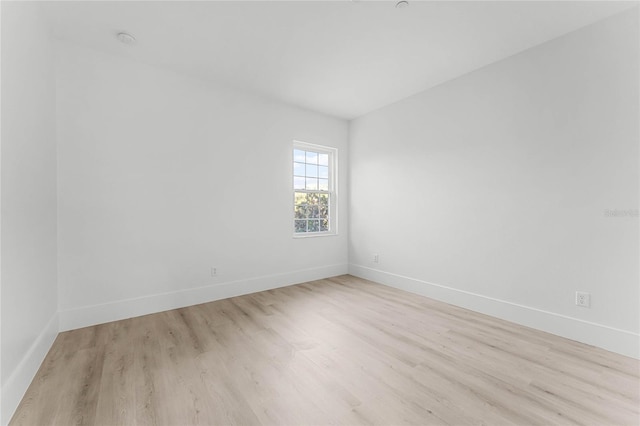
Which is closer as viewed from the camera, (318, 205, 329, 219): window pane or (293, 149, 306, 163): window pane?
(293, 149, 306, 163): window pane

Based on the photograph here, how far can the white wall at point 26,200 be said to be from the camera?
1.48m

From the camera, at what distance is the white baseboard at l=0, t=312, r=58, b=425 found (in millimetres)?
1409

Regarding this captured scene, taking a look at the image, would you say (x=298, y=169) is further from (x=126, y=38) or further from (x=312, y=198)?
(x=126, y=38)

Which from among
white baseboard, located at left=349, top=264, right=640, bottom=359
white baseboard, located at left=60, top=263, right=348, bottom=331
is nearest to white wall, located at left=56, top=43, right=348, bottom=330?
white baseboard, located at left=60, top=263, right=348, bottom=331

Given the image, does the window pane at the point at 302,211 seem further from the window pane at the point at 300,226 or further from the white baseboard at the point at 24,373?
the white baseboard at the point at 24,373

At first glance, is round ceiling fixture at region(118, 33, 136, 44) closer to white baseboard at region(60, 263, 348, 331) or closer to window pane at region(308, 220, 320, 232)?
white baseboard at region(60, 263, 348, 331)

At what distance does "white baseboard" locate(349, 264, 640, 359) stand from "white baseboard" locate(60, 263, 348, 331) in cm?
163

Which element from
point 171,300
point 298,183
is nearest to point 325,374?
point 171,300

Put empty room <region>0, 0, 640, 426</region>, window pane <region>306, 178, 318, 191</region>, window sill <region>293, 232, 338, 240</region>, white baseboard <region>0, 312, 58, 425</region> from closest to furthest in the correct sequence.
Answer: white baseboard <region>0, 312, 58, 425</region> → empty room <region>0, 0, 640, 426</region> → window sill <region>293, 232, 338, 240</region> → window pane <region>306, 178, 318, 191</region>

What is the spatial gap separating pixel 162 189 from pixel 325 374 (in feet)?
8.29

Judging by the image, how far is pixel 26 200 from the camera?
1.76 m

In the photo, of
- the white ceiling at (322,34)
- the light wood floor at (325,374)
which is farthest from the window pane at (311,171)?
the light wood floor at (325,374)

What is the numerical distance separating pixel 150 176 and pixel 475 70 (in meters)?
3.76

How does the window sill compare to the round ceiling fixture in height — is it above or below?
below
